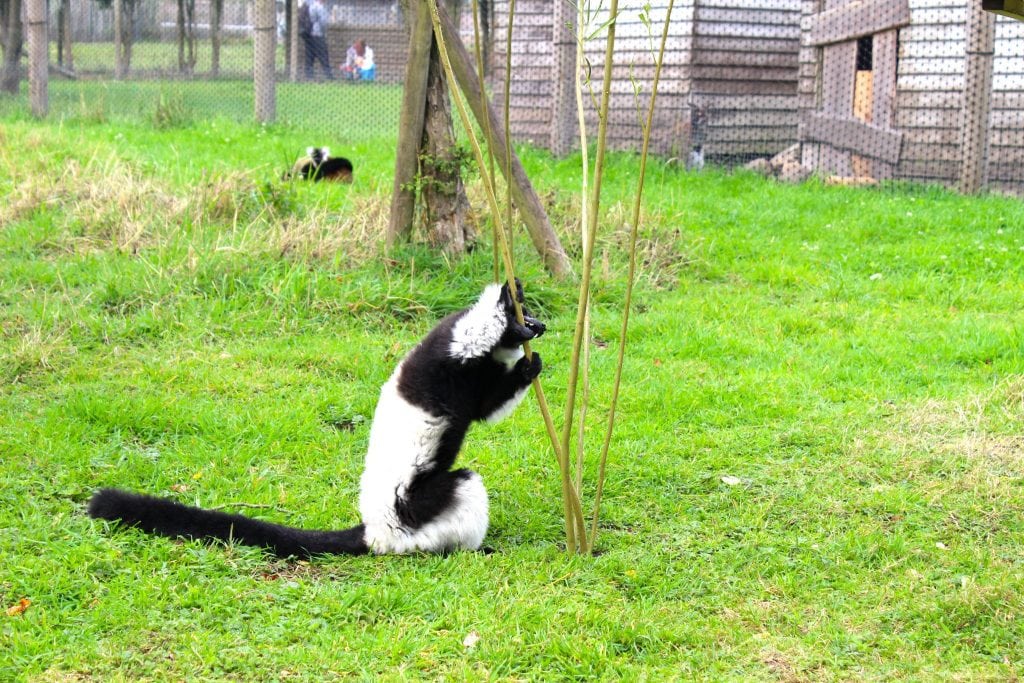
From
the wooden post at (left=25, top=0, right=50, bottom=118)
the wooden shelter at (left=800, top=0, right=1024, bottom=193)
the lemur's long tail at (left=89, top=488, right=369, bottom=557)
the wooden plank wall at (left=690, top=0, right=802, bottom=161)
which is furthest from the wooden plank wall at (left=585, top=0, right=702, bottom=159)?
the lemur's long tail at (left=89, top=488, right=369, bottom=557)

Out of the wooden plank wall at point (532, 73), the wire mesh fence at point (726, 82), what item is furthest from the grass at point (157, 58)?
the wooden plank wall at point (532, 73)

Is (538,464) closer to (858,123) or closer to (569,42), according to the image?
(569,42)

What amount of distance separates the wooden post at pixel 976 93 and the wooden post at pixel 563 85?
14.2ft

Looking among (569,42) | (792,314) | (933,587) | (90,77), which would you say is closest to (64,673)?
(933,587)

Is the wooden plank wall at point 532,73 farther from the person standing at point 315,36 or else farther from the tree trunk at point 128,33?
the tree trunk at point 128,33

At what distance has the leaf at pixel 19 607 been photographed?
11.9ft

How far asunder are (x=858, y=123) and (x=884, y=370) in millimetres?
7248

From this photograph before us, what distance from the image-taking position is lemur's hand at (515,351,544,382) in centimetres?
406

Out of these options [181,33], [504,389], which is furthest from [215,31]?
[504,389]

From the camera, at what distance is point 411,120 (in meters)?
7.28

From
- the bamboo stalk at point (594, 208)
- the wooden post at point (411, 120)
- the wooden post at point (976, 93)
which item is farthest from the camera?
the wooden post at point (976, 93)

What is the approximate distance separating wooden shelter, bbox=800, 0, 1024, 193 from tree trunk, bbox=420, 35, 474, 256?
6.32m

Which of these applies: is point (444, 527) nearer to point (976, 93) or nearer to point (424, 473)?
point (424, 473)

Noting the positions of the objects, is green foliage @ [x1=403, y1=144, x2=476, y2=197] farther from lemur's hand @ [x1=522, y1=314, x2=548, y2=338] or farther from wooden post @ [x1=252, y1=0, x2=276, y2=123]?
wooden post @ [x1=252, y1=0, x2=276, y2=123]
